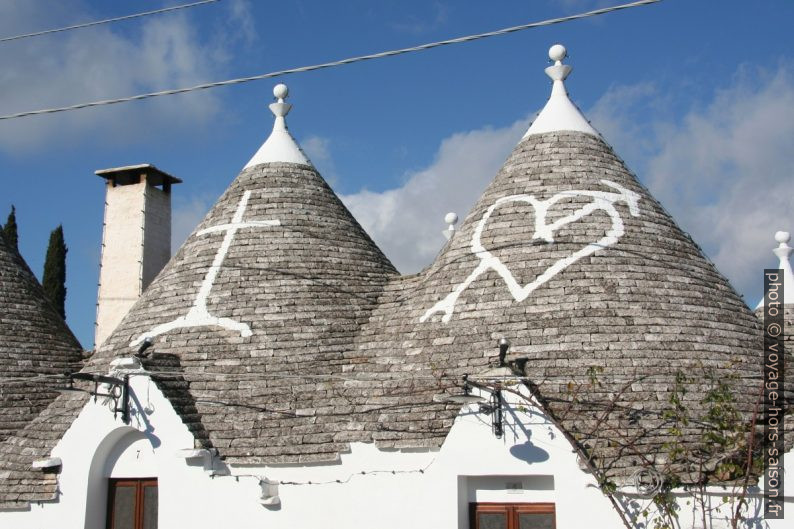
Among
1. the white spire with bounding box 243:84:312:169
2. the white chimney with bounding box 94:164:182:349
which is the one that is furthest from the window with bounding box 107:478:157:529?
the white chimney with bounding box 94:164:182:349

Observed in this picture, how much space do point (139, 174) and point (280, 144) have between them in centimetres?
479

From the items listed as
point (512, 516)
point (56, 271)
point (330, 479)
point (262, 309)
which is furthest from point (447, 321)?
point (56, 271)

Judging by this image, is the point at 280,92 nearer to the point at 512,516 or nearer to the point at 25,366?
A: the point at 25,366

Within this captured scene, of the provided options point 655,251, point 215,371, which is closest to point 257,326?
point 215,371

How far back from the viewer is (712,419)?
1047 centimetres

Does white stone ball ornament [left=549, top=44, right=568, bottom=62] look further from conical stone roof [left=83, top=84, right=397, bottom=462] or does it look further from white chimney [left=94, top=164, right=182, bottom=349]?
Answer: white chimney [left=94, top=164, right=182, bottom=349]

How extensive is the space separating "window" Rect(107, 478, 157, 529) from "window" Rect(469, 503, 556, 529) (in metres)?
4.46

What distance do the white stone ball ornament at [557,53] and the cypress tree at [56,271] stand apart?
71.3 feet

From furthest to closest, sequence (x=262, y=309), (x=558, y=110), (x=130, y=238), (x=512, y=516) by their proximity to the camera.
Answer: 1. (x=130, y=238)
2. (x=558, y=110)
3. (x=262, y=309)
4. (x=512, y=516)

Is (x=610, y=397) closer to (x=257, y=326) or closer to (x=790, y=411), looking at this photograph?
(x=790, y=411)

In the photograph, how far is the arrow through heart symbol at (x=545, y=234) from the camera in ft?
41.3

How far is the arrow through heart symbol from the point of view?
12.6 m

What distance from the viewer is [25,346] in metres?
15.6

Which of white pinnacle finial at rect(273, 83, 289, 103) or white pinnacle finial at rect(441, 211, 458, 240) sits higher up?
white pinnacle finial at rect(273, 83, 289, 103)
